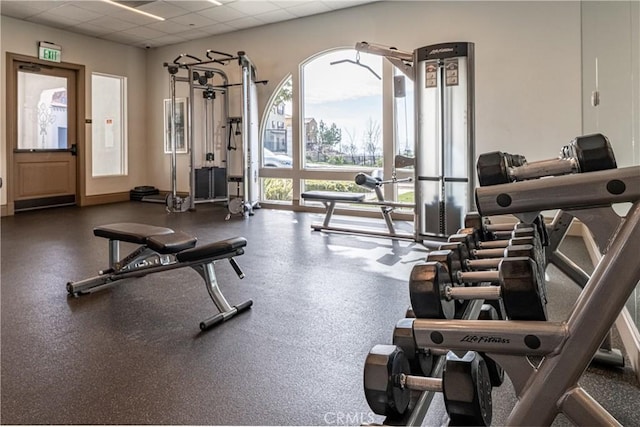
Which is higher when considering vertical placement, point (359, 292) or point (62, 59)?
point (62, 59)

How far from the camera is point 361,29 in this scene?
6.51 metres

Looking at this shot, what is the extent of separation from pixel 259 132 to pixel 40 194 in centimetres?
384

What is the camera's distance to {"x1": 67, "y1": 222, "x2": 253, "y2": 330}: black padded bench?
8.63ft

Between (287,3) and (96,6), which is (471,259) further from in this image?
(96,6)

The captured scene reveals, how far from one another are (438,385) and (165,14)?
7262 millimetres

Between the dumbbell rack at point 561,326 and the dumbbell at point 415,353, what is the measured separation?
0.09 metres

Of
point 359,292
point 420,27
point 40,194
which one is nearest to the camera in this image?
point 359,292

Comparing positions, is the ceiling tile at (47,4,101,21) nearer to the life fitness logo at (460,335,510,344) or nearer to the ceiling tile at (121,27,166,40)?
the ceiling tile at (121,27,166,40)

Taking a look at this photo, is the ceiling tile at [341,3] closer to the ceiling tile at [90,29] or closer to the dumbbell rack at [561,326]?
the ceiling tile at [90,29]

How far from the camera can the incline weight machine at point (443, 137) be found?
14.5 feet

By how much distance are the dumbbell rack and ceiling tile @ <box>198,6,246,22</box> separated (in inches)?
259

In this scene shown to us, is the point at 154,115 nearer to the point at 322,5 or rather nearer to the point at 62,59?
the point at 62,59

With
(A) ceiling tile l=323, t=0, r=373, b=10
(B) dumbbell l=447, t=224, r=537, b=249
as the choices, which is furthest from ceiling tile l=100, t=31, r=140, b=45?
(B) dumbbell l=447, t=224, r=537, b=249

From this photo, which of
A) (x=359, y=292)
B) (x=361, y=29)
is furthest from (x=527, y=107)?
(x=359, y=292)
